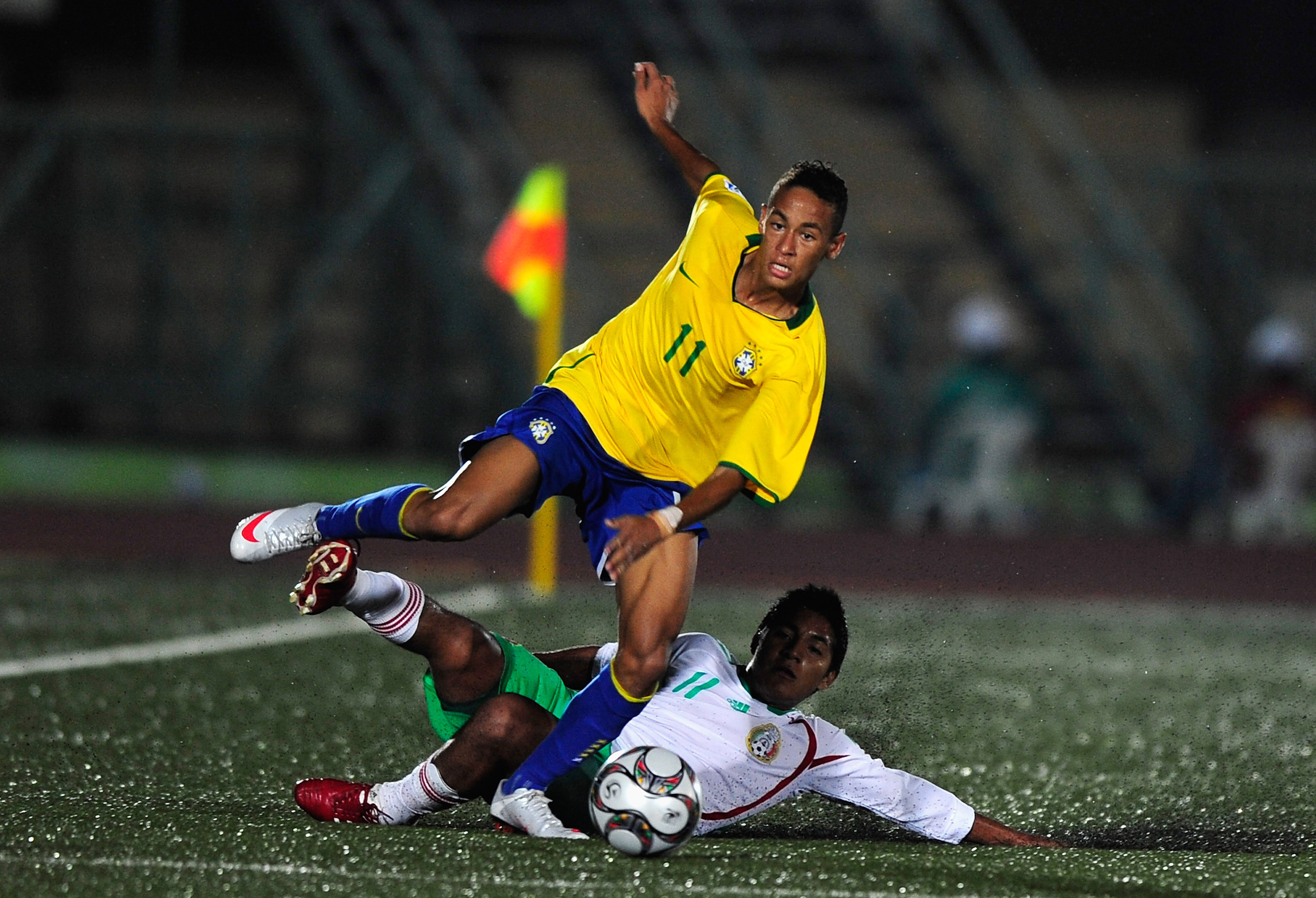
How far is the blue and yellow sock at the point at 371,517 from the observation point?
4.75 m

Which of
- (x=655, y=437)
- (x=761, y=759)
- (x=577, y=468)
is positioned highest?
Answer: (x=655, y=437)

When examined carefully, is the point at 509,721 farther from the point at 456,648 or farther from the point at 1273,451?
the point at 1273,451

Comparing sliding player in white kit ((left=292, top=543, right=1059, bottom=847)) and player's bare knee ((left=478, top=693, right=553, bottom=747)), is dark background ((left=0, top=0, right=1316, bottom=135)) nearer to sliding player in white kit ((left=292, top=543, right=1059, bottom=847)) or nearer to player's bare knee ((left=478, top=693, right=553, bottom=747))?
sliding player in white kit ((left=292, top=543, right=1059, bottom=847))

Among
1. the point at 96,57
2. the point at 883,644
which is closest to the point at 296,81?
the point at 96,57

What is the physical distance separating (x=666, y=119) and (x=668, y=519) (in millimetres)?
1724

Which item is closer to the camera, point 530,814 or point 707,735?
point 530,814

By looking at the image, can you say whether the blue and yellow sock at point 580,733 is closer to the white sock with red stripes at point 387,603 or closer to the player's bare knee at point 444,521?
the white sock with red stripes at point 387,603

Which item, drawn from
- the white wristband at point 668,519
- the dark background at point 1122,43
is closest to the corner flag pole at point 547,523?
the white wristband at point 668,519

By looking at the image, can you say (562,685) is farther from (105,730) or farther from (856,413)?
(856,413)

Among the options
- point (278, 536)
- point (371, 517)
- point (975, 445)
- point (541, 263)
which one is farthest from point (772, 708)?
point (975, 445)

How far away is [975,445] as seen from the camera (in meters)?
13.1

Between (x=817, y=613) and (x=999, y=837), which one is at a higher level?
(x=817, y=613)

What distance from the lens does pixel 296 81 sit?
1602 cm

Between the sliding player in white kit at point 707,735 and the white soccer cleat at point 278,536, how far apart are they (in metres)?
0.51
